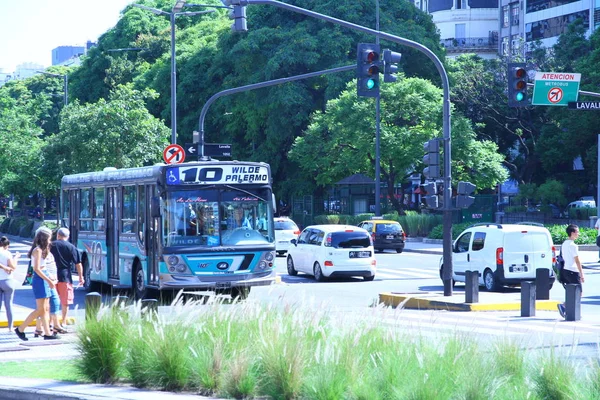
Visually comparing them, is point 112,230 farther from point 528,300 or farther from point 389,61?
point 528,300

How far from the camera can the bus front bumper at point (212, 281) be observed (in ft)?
69.7

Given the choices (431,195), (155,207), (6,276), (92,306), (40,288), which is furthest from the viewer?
(431,195)

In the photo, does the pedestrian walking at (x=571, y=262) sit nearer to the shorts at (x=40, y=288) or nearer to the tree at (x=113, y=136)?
the shorts at (x=40, y=288)

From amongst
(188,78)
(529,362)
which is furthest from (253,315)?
(188,78)

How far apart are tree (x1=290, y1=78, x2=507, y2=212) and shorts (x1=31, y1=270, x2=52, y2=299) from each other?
38889 mm

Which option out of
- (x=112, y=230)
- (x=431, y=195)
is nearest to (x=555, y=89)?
(x=431, y=195)

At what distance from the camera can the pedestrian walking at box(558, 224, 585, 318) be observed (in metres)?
19.1

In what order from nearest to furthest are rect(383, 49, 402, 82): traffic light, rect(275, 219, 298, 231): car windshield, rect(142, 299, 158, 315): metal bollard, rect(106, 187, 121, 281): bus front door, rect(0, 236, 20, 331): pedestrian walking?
rect(142, 299, 158, 315): metal bollard → rect(0, 236, 20, 331): pedestrian walking → rect(383, 49, 402, 82): traffic light → rect(106, 187, 121, 281): bus front door → rect(275, 219, 298, 231): car windshield

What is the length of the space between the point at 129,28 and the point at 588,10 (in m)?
36.7

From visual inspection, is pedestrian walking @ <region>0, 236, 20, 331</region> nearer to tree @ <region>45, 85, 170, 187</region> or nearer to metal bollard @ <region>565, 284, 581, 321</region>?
metal bollard @ <region>565, 284, 581, 321</region>

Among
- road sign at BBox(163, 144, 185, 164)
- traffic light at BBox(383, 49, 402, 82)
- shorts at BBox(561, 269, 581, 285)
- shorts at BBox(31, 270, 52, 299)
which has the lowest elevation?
shorts at BBox(561, 269, 581, 285)

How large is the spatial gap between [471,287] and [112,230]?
8701 millimetres

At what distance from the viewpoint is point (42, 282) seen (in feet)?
52.6

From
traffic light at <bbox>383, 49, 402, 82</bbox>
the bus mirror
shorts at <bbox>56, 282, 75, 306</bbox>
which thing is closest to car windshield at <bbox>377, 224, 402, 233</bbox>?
traffic light at <bbox>383, 49, 402, 82</bbox>
